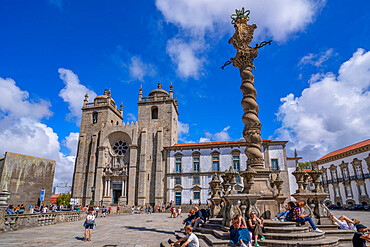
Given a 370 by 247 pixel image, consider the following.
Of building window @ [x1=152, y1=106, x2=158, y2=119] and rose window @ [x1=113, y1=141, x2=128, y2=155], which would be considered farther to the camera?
building window @ [x1=152, y1=106, x2=158, y2=119]

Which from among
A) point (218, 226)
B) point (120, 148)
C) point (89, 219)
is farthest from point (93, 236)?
point (120, 148)

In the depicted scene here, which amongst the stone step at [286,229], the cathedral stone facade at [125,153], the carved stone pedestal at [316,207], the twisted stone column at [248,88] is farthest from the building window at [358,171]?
the stone step at [286,229]

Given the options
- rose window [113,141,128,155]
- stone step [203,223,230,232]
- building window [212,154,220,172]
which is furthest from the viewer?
rose window [113,141,128,155]

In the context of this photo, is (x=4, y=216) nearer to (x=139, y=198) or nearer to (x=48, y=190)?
(x=48, y=190)

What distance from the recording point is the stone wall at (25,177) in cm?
1802

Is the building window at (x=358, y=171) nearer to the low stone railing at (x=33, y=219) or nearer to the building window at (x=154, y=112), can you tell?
the building window at (x=154, y=112)

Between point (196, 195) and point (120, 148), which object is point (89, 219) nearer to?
point (196, 195)

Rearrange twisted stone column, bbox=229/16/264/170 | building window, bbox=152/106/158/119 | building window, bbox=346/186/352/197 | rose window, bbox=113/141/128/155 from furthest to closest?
building window, bbox=152/106/158/119, rose window, bbox=113/141/128/155, building window, bbox=346/186/352/197, twisted stone column, bbox=229/16/264/170

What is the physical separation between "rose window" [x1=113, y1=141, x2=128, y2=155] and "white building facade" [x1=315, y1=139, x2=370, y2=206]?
3614cm

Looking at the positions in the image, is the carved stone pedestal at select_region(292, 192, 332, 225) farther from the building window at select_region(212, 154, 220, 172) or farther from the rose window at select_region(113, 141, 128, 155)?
the rose window at select_region(113, 141, 128, 155)

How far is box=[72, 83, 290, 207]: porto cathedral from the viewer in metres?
33.2

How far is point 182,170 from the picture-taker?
1342 inches

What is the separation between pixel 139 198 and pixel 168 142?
9.34m

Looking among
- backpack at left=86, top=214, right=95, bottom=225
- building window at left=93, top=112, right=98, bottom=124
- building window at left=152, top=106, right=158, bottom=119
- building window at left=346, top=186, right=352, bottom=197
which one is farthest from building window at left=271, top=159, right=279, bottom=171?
building window at left=93, top=112, right=98, bottom=124
